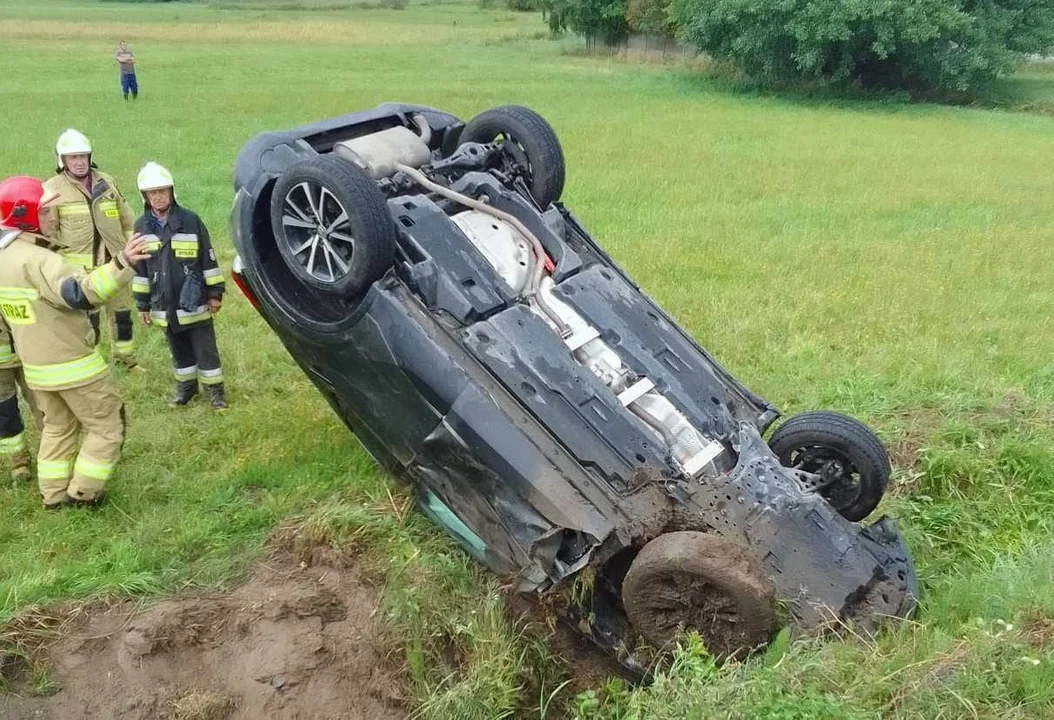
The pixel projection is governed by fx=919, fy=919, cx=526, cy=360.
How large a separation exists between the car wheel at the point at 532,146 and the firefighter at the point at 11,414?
274 cm

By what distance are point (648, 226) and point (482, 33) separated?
38789 millimetres

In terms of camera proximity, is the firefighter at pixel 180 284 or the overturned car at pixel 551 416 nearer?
the overturned car at pixel 551 416

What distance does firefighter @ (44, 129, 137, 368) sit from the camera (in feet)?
20.4

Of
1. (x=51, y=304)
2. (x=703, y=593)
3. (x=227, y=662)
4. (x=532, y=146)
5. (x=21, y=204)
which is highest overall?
(x=532, y=146)

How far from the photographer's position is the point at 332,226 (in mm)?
3709

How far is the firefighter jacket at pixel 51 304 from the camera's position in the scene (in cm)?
430

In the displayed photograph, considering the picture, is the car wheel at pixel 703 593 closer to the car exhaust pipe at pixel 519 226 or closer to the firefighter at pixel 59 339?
the car exhaust pipe at pixel 519 226

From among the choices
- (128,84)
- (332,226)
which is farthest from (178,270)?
(128,84)

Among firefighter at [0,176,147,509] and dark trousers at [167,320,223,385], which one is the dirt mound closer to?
firefighter at [0,176,147,509]

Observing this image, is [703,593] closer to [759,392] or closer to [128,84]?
[759,392]

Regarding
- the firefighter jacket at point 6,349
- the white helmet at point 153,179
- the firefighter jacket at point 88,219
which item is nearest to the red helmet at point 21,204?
the firefighter jacket at point 6,349

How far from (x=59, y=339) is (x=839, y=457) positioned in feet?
12.2

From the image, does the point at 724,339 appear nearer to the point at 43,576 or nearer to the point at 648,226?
the point at 648,226

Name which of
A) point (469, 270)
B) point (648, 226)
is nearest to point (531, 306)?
point (469, 270)
